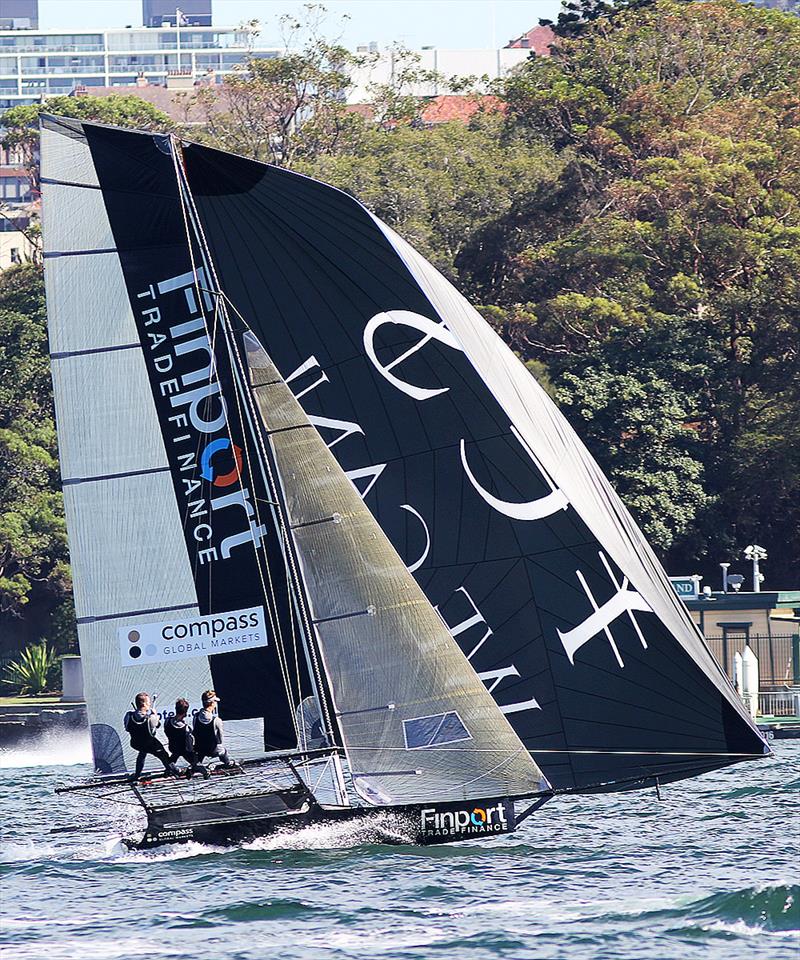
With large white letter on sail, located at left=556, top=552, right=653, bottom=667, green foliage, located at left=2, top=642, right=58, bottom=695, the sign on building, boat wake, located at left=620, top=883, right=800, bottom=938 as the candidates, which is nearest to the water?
boat wake, located at left=620, top=883, right=800, bottom=938

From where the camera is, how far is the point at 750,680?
102 ft

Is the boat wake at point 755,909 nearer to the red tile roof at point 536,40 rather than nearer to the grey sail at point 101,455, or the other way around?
the grey sail at point 101,455

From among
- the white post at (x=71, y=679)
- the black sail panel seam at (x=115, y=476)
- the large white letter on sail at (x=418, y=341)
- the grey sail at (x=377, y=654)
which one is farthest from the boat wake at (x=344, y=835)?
the white post at (x=71, y=679)

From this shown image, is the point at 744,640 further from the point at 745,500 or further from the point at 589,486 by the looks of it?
the point at 589,486

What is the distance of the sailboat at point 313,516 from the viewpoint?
16094mm

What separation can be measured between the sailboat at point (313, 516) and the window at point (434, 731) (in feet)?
0.37

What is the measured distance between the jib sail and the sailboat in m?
0.02

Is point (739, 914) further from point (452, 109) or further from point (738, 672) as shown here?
point (452, 109)

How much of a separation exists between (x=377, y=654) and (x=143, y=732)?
7.34ft

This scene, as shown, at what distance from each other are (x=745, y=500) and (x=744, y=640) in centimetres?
869

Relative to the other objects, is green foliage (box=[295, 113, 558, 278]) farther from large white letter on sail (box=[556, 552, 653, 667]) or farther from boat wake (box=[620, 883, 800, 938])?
boat wake (box=[620, 883, 800, 938])

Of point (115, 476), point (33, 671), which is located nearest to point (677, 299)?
point (33, 671)

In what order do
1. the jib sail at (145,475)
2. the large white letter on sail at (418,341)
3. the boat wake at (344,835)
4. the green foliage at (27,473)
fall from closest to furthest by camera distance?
the boat wake at (344,835), the jib sail at (145,475), the large white letter on sail at (418,341), the green foliage at (27,473)

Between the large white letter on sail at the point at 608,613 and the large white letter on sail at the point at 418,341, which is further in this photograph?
Answer: the large white letter on sail at the point at 418,341
